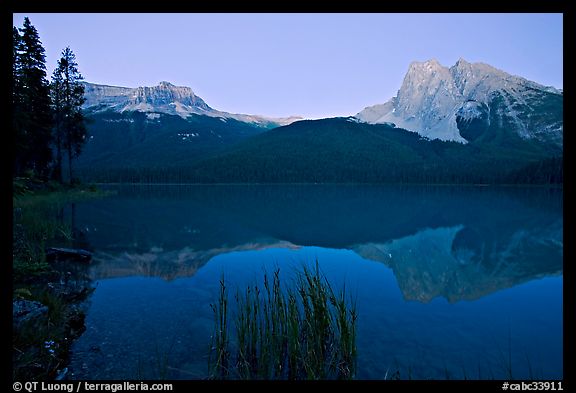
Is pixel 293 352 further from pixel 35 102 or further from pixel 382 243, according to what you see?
pixel 35 102

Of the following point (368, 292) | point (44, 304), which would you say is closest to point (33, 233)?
point (44, 304)

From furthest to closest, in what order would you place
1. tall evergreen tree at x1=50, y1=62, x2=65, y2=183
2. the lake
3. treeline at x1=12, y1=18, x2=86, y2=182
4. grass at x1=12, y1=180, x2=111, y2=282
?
1. tall evergreen tree at x1=50, y1=62, x2=65, y2=183
2. treeline at x1=12, y1=18, x2=86, y2=182
3. grass at x1=12, y1=180, x2=111, y2=282
4. the lake

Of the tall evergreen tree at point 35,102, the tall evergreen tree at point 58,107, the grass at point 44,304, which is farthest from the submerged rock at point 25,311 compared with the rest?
the tall evergreen tree at point 58,107

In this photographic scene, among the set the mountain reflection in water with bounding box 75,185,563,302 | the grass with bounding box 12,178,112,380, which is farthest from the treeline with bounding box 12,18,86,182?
the grass with bounding box 12,178,112,380

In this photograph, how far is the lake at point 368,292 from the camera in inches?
347

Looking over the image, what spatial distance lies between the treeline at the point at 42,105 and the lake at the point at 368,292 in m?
15.8

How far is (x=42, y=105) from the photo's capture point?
45.6 meters

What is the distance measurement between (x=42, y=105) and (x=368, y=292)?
4979 centimetres

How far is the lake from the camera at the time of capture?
8.81 meters

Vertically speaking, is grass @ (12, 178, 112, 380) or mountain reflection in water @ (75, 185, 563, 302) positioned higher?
grass @ (12, 178, 112, 380)

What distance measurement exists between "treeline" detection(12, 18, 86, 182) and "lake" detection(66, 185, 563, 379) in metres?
15.8

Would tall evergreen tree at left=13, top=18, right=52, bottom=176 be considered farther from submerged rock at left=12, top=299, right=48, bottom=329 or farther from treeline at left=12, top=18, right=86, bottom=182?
submerged rock at left=12, top=299, right=48, bottom=329

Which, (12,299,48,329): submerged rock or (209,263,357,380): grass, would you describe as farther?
(12,299,48,329): submerged rock

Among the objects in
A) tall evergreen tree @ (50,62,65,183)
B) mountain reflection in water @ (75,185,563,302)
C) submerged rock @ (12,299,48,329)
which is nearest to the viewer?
submerged rock @ (12,299,48,329)
